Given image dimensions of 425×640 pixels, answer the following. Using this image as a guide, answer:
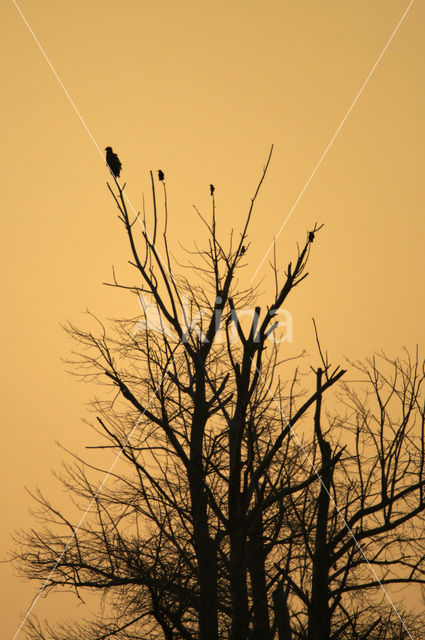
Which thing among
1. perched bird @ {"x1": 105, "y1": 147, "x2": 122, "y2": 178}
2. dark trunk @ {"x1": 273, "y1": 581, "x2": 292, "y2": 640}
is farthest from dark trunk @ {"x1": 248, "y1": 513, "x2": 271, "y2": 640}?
perched bird @ {"x1": 105, "y1": 147, "x2": 122, "y2": 178}

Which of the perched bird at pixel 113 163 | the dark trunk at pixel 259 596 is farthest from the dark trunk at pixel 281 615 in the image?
the perched bird at pixel 113 163

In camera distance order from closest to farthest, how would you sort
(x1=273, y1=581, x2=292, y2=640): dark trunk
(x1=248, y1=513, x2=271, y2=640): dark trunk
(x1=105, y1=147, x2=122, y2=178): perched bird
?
1. (x1=273, y1=581, x2=292, y2=640): dark trunk
2. (x1=105, y1=147, x2=122, y2=178): perched bird
3. (x1=248, y1=513, x2=271, y2=640): dark trunk

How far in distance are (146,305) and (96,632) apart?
256 inches

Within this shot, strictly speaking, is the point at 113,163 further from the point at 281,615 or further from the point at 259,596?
the point at 259,596

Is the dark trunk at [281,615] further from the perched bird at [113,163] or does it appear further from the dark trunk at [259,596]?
the perched bird at [113,163]

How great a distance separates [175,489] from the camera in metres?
12.9

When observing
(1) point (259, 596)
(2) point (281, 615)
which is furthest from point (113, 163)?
(1) point (259, 596)

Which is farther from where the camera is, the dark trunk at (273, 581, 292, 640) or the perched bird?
the perched bird

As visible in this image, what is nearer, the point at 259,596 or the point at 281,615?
the point at 281,615

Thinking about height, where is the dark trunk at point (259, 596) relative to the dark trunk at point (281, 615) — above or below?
above

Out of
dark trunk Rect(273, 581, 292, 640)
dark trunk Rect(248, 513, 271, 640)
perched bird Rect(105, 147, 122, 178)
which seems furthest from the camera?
dark trunk Rect(248, 513, 271, 640)

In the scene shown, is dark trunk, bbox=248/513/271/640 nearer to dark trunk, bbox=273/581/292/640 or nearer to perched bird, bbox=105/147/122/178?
dark trunk, bbox=273/581/292/640

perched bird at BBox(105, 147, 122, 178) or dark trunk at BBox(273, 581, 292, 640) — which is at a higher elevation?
perched bird at BBox(105, 147, 122, 178)

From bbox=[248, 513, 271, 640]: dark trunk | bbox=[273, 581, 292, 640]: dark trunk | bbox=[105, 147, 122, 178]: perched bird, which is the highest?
bbox=[105, 147, 122, 178]: perched bird
